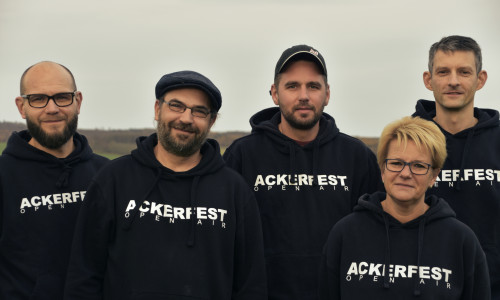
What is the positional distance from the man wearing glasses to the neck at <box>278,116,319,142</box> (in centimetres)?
168

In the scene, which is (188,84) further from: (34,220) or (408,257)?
(408,257)

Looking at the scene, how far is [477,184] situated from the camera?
17.7ft

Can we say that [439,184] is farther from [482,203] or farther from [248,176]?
[248,176]

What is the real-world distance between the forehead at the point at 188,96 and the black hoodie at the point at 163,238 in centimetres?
46

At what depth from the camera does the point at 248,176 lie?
524 centimetres

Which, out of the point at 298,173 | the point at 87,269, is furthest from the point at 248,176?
the point at 87,269

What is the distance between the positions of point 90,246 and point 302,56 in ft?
7.69

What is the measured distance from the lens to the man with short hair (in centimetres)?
539

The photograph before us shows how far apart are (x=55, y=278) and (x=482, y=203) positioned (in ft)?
12.2

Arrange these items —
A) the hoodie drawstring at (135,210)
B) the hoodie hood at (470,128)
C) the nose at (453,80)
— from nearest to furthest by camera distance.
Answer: the hoodie drawstring at (135,210) < the nose at (453,80) < the hoodie hood at (470,128)

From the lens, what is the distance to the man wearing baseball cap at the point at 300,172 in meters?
5.03

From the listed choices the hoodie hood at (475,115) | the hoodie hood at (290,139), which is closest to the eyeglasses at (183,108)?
the hoodie hood at (290,139)

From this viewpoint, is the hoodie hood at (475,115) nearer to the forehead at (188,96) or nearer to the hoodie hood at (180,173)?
the hoodie hood at (180,173)

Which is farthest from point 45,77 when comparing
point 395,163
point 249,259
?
point 395,163
